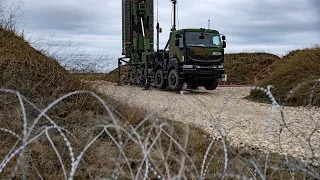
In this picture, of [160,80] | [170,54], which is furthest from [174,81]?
[160,80]

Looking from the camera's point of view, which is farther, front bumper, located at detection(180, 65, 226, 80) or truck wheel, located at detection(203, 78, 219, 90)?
truck wheel, located at detection(203, 78, 219, 90)

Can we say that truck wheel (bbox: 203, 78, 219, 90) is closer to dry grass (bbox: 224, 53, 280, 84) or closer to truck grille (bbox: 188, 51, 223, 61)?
truck grille (bbox: 188, 51, 223, 61)

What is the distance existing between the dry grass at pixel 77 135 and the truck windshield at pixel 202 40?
26.0ft

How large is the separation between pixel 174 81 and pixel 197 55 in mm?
1485

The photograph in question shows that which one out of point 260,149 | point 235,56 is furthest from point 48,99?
point 235,56

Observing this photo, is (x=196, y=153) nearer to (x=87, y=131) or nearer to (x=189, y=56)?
(x=87, y=131)

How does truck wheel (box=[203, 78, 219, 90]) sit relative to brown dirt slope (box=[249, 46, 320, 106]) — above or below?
below

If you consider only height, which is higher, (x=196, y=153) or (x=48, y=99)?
(x=48, y=99)

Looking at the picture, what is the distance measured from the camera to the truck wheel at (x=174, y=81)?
54.2ft

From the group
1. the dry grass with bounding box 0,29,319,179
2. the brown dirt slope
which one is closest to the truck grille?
the brown dirt slope

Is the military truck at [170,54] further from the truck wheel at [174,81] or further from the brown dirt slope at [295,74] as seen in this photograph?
the brown dirt slope at [295,74]

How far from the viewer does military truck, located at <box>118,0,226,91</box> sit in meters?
16.0

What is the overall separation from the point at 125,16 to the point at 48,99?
13271mm

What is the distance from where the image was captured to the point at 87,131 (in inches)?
231
